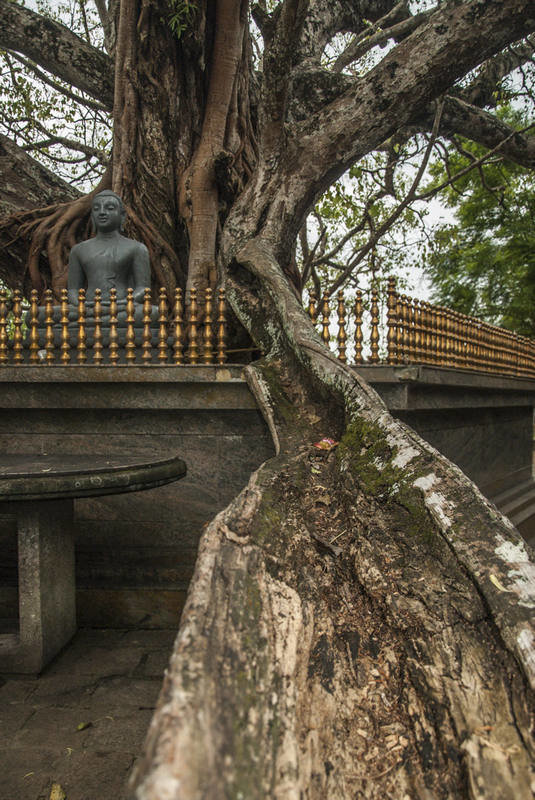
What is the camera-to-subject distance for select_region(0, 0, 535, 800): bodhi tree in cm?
123

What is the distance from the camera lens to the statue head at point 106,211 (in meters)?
5.75

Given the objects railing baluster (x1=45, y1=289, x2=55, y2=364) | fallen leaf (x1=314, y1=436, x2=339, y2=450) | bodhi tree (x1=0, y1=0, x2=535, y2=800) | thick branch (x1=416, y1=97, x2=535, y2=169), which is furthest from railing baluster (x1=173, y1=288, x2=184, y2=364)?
thick branch (x1=416, y1=97, x2=535, y2=169)

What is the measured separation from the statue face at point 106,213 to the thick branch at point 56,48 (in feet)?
8.72

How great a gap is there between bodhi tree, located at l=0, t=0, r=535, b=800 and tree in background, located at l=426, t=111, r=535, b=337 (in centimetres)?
901

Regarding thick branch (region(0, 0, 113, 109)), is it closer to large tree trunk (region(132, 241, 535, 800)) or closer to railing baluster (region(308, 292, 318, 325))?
railing baluster (region(308, 292, 318, 325))

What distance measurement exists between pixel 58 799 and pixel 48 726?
554mm

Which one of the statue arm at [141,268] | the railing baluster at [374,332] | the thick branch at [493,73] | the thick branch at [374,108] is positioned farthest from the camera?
the thick branch at [493,73]

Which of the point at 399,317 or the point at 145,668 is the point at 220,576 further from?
the point at 399,317

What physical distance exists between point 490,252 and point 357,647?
16948mm

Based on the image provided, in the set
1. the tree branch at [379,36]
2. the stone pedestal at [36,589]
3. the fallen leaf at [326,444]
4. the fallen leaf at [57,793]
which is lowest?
the fallen leaf at [57,793]

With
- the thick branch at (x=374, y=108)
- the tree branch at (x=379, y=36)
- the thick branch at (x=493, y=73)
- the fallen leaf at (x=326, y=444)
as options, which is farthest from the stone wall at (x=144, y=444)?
the thick branch at (x=493, y=73)

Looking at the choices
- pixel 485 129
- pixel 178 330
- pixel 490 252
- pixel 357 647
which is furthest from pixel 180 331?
pixel 490 252

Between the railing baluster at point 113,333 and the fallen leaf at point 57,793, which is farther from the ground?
the railing baluster at point 113,333

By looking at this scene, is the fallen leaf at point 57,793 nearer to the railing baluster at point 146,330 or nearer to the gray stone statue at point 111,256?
the railing baluster at point 146,330
